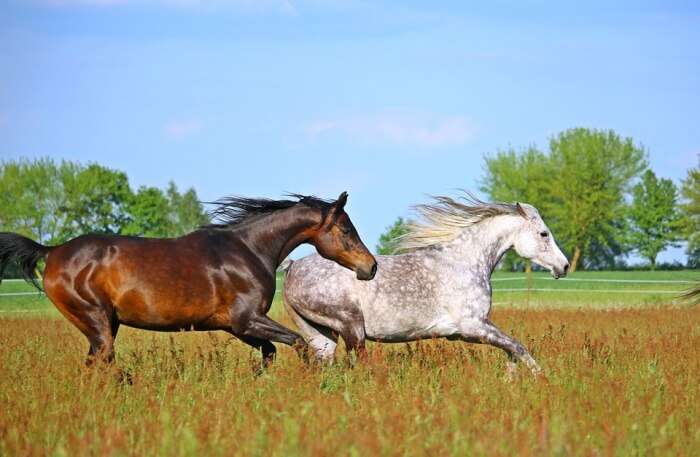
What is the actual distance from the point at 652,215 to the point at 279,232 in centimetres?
8284

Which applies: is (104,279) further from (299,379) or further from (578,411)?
(578,411)

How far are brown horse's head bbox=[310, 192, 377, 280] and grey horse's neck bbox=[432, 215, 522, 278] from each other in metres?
1.32

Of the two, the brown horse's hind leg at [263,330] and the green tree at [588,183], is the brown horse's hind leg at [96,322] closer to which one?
the brown horse's hind leg at [263,330]

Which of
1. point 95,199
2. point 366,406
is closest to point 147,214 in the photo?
point 95,199

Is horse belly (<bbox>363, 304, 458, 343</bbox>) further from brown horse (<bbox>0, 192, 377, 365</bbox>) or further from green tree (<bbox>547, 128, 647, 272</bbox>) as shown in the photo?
green tree (<bbox>547, 128, 647, 272</bbox>)

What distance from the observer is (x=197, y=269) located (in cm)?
904

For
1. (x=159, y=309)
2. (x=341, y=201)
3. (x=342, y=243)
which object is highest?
(x=341, y=201)

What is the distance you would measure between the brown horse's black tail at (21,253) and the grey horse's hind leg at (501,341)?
4321 millimetres

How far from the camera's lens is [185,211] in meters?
105

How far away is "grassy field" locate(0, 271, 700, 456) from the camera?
5.46 metres

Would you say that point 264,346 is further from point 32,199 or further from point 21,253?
point 32,199

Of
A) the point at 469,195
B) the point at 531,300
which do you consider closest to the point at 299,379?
the point at 469,195

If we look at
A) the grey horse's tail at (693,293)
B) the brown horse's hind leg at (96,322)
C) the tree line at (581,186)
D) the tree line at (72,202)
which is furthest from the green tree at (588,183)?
the brown horse's hind leg at (96,322)

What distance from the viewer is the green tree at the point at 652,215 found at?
287 ft
